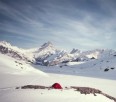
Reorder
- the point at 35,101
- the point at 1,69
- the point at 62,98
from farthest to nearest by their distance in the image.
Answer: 1. the point at 1,69
2. the point at 62,98
3. the point at 35,101

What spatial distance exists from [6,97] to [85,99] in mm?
6964

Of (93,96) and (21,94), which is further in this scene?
(93,96)

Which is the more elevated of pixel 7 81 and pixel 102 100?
pixel 7 81

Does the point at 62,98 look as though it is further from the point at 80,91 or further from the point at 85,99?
the point at 80,91

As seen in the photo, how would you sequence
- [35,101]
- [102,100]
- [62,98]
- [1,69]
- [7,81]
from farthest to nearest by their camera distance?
[1,69] < [7,81] < [102,100] < [62,98] < [35,101]

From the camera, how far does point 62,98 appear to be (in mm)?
17469

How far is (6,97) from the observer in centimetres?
1716

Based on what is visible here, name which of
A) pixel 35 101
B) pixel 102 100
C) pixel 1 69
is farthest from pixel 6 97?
pixel 1 69

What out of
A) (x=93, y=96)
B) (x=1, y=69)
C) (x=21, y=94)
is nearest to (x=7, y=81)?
(x=1, y=69)

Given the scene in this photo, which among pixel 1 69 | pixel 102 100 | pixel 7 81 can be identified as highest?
pixel 1 69

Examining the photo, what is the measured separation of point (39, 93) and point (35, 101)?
1942 millimetres

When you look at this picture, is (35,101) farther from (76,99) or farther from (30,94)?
(76,99)

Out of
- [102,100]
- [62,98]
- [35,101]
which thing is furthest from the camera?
[102,100]

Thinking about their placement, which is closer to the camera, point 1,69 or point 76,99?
point 76,99
